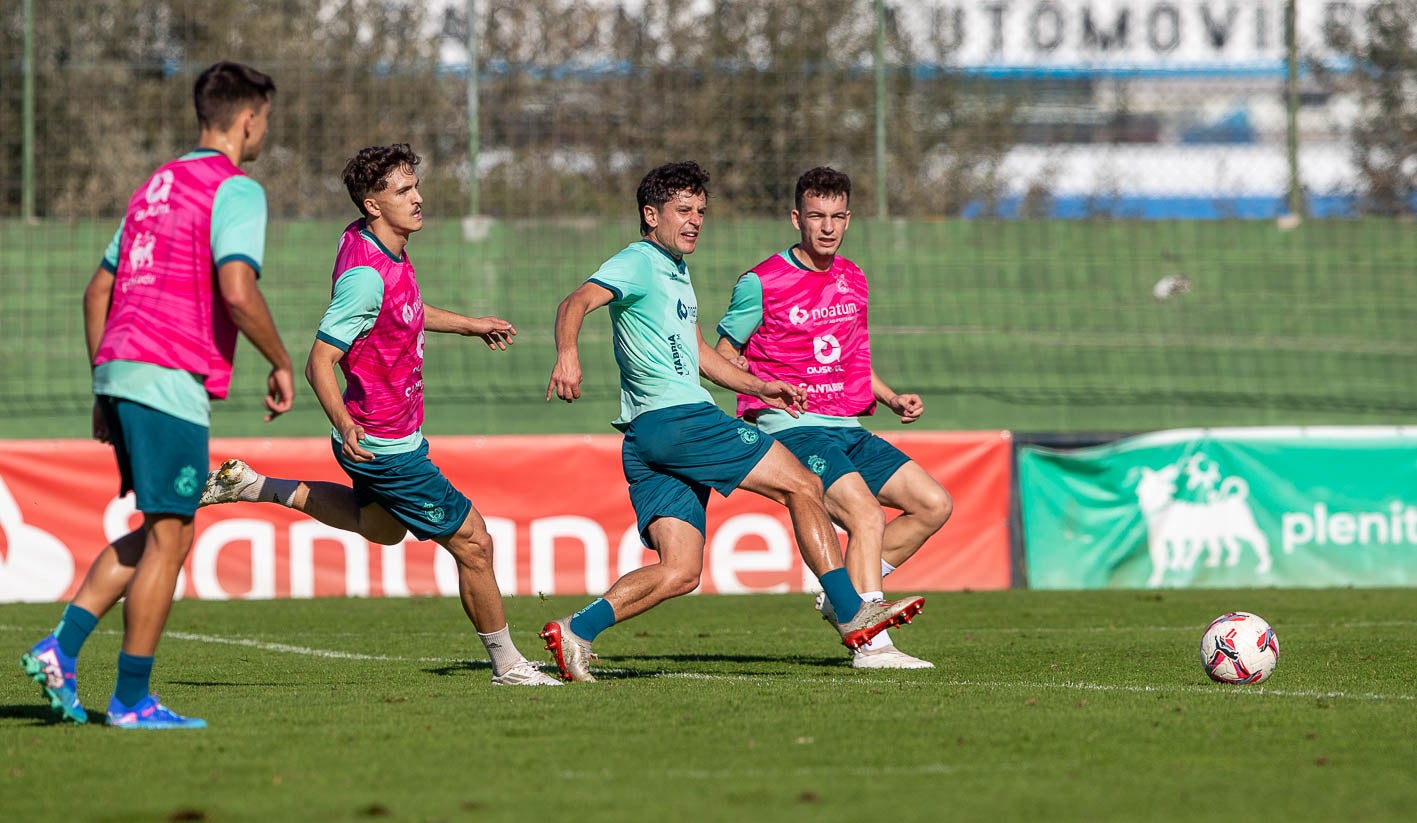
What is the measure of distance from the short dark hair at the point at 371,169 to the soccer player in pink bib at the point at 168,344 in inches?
49.7

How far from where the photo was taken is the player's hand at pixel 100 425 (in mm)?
5973

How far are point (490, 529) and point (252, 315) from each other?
8.20 metres

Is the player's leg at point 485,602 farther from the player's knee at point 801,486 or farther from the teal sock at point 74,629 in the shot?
the teal sock at point 74,629

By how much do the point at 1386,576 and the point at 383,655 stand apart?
8.72m

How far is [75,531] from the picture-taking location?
13.8 m

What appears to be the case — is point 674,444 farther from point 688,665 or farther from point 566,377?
point 688,665

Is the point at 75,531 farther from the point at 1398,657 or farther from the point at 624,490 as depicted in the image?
the point at 1398,657

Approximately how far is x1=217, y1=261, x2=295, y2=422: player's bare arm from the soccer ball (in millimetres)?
3967

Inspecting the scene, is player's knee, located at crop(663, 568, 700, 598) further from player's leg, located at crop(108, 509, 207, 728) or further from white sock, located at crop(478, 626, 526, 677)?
player's leg, located at crop(108, 509, 207, 728)

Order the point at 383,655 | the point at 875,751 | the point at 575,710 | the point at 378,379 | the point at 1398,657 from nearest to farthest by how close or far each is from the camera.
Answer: the point at 875,751 < the point at 575,710 < the point at 378,379 < the point at 1398,657 < the point at 383,655

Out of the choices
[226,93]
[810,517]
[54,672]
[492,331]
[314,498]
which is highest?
[226,93]

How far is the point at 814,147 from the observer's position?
18.2m

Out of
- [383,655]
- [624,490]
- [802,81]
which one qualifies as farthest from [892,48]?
[383,655]

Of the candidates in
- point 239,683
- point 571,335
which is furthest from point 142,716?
point 571,335
